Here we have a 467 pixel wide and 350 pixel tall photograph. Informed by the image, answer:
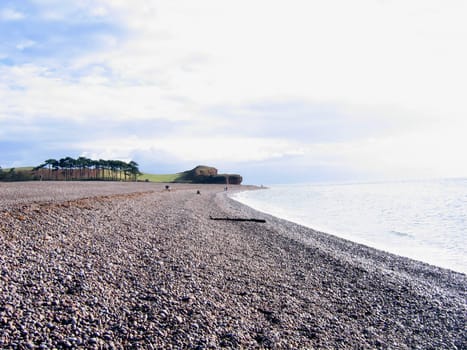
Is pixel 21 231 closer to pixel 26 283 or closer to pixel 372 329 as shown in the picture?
pixel 26 283

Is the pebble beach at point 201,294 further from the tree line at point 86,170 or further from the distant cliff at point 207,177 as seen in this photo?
the distant cliff at point 207,177

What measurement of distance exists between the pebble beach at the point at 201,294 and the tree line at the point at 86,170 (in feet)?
355

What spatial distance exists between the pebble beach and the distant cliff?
14611 centimetres

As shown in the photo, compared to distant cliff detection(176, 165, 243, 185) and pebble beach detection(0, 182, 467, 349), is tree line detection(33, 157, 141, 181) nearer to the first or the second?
distant cliff detection(176, 165, 243, 185)

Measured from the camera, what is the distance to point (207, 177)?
162 m

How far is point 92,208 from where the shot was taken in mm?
18906

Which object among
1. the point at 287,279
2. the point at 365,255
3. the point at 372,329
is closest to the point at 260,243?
the point at 365,255

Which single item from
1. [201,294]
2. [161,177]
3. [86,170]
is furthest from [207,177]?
[201,294]

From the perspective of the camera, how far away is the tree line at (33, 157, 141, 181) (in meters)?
116

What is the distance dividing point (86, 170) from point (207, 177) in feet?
182

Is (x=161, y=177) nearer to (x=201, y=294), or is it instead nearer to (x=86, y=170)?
(x=86, y=170)

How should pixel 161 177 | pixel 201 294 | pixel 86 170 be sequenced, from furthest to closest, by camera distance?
pixel 161 177, pixel 86 170, pixel 201 294

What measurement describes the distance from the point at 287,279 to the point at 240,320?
3574 millimetres

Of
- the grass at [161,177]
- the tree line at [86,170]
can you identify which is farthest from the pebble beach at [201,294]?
the grass at [161,177]
